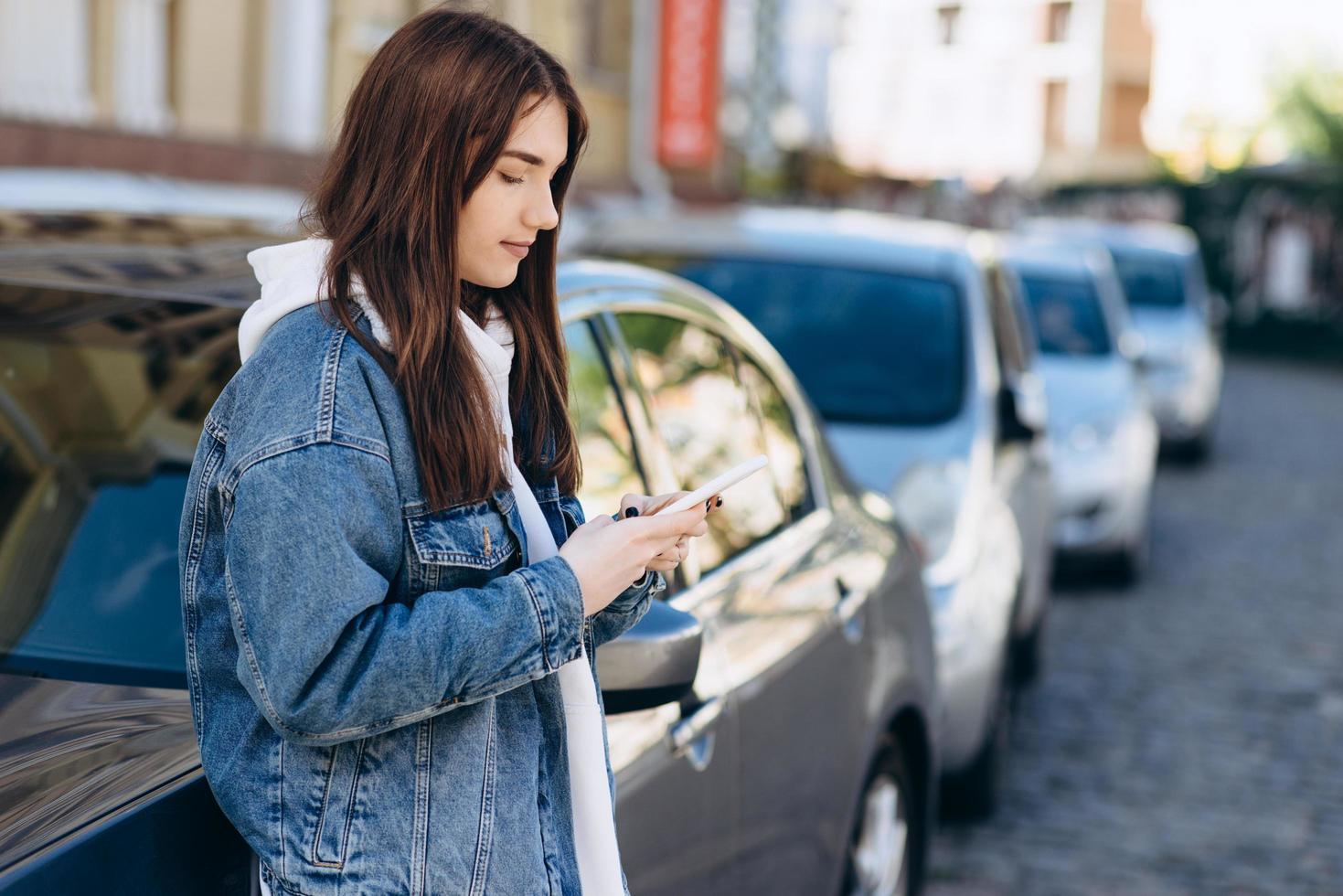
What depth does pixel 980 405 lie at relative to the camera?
5863 mm

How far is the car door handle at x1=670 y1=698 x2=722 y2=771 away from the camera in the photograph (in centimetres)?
252

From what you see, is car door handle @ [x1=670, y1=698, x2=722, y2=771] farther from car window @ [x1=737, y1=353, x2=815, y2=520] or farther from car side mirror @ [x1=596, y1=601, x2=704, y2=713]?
car window @ [x1=737, y1=353, x2=815, y2=520]

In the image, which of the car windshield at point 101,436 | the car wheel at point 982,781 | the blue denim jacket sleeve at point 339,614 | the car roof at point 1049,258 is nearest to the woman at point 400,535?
the blue denim jacket sleeve at point 339,614

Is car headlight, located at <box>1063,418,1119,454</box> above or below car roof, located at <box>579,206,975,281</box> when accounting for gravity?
below

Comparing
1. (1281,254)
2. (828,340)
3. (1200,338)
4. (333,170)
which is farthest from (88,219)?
(1281,254)

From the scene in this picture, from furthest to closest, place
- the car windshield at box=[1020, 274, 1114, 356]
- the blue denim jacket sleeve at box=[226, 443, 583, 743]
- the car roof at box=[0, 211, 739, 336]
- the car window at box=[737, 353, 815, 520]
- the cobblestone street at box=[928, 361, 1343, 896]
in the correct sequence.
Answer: the car windshield at box=[1020, 274, 1114, 356] < the cobblestone street at box=[928, 361, 1343, 896] < the car window at box=[737, 353, 815, 520] < the car roof at box=[0, 211, 739, 336] < the blue denim jacket sleeve at box=[226, 443, 583, 743]

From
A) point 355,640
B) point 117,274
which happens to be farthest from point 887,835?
point 355,640

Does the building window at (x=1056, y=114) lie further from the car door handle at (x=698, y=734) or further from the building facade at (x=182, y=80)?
the car door handle at (x=698, y=734)

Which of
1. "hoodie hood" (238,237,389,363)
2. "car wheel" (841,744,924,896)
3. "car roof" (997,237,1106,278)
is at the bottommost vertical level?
"car wheel" (841,744,924,896)

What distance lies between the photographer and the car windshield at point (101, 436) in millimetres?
2467

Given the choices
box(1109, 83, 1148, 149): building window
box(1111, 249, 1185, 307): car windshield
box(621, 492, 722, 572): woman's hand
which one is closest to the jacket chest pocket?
box(621, 492, 722, 572): woman's hand

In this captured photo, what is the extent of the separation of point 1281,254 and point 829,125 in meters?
8.21

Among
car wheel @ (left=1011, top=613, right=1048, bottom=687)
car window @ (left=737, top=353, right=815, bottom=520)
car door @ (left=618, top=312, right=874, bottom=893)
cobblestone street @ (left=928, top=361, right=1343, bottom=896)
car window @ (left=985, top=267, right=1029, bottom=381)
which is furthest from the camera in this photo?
car wheel @ (left=1011, top=613, right=1048, bottom=687)

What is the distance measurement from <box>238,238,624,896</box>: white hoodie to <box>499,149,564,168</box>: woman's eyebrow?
165 mm
